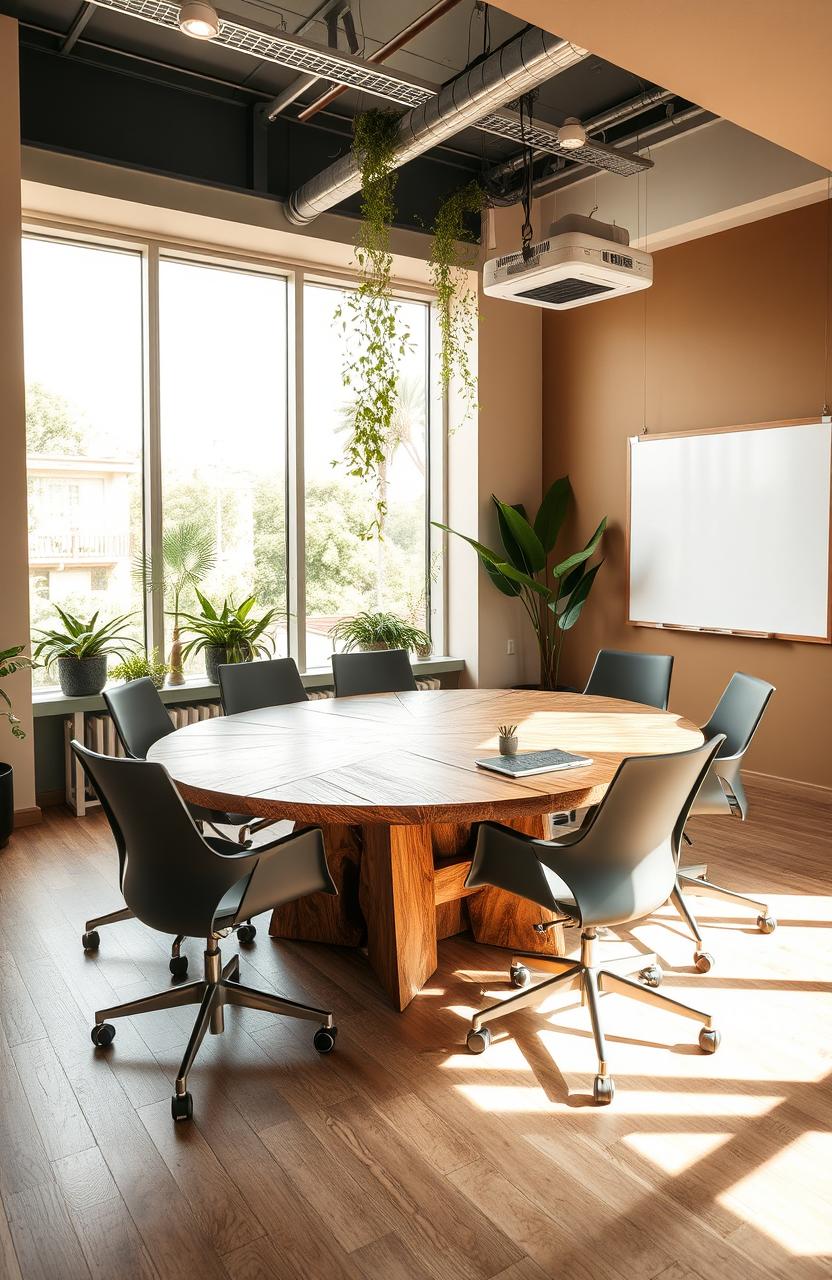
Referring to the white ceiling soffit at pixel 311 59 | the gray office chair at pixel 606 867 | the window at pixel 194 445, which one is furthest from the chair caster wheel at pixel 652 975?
the window at pixel 194 445

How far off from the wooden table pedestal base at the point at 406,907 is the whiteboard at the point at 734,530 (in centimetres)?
269

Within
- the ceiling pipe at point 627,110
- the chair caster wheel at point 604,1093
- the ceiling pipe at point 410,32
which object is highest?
the ceiling pipe at point 627,110

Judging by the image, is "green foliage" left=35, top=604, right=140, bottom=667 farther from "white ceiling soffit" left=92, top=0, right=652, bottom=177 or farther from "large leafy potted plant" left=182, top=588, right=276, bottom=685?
"white ceiling soffit" left=92, top=0, right=652, bottom=177

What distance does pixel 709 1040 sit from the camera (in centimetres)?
259

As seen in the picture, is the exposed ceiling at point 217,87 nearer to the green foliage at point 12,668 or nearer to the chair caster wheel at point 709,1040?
the green foliage at point 12,668

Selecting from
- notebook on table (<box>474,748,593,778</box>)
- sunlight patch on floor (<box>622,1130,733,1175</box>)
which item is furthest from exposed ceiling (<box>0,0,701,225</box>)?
sunlight patch on floor (<box>622,1130,733,1175</box>)

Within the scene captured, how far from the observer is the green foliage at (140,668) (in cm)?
521

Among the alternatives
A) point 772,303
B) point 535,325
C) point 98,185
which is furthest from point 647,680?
point 98,185

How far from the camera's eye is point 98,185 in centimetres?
479

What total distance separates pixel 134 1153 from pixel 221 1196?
0.28 metres

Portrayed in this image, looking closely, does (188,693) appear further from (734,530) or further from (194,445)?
(734,530)

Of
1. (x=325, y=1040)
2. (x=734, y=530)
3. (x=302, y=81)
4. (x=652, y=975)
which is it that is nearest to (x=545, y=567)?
(x=734, y=530)

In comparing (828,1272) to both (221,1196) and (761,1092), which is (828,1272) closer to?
(761,1092)

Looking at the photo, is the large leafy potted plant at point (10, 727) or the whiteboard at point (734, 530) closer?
the large leafy potted plant at point (10, 727)
